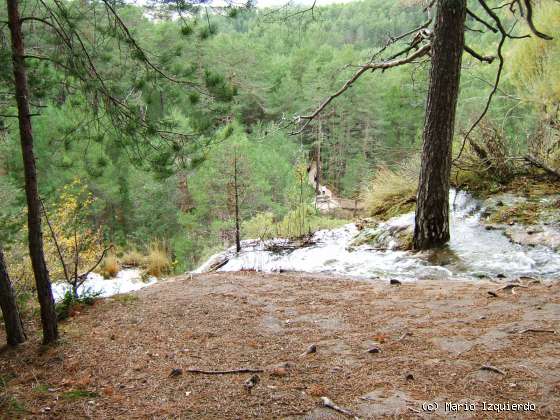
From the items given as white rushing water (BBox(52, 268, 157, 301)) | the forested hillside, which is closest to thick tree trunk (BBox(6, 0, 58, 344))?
the forested hillside

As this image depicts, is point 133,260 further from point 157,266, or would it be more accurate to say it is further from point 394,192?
point 394,192

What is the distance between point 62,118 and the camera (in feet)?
57.3

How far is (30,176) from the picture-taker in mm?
2967

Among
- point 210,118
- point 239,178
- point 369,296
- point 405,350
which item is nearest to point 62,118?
point 239,178

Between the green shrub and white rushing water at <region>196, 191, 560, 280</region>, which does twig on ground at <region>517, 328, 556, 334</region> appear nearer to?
white rushing water at <region>196, 191, 560, 280</region>


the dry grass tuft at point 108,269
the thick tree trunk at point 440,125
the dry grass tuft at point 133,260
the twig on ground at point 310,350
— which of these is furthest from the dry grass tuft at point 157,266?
the twig on ground at point 310,350

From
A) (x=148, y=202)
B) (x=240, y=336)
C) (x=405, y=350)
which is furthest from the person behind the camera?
(x=148, y=202)

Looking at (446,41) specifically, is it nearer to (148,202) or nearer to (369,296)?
(369,296)

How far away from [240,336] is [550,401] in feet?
6.63

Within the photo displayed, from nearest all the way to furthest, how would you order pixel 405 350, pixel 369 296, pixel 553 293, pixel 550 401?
1. pixel 550 401
2. pixel 405 350
3. pixel 553 293
4. pixel 369 296

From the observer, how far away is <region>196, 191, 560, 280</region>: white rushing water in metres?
4.64

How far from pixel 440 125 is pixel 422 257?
1.72 metres

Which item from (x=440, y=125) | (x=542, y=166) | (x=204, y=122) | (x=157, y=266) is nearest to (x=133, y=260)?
(x=157, y=266)

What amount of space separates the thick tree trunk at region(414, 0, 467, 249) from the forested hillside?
1.50m
